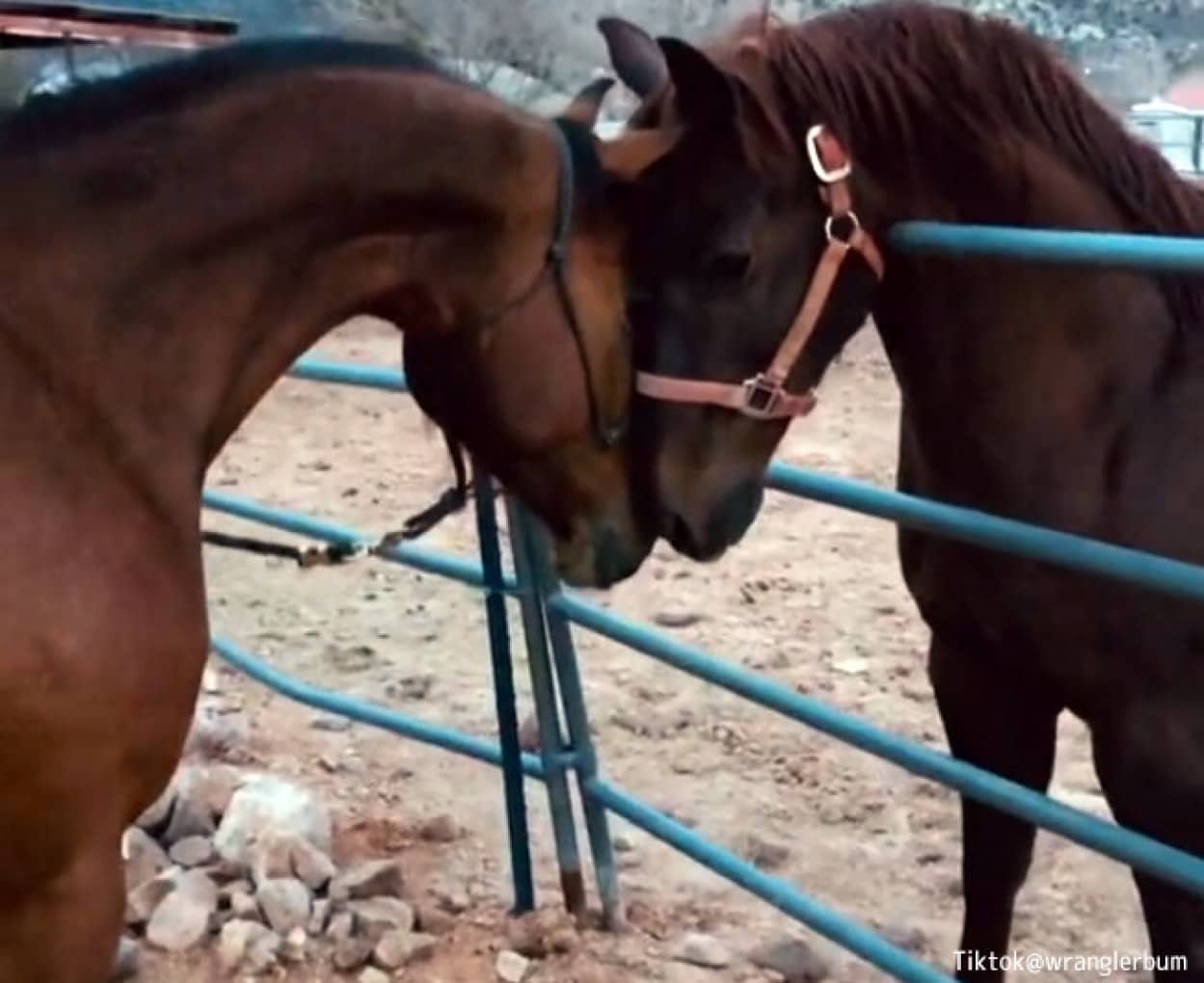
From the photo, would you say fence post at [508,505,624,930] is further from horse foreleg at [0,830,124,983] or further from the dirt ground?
horse foreleg at [0,830,124,983]

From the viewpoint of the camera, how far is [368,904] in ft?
8.16

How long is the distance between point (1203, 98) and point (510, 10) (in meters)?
4.62

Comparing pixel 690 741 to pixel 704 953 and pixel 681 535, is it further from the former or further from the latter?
pixel 681 535

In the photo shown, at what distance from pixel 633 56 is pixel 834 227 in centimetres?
32

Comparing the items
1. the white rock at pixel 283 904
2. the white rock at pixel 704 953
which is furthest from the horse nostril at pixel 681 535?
the white rock at pixel 283 904

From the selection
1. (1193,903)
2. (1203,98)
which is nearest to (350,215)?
(1193,903)

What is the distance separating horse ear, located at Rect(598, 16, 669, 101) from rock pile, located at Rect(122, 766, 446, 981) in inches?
50.5

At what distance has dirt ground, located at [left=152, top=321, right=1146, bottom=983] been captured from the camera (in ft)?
8.32

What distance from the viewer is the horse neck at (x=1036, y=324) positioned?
170 centimetres

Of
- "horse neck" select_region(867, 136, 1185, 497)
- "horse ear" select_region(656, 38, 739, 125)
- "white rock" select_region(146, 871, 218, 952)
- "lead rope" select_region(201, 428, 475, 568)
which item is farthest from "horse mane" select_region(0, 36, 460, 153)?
"white rock" select_region(146, 871, 218, 952)

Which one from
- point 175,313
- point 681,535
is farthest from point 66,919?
point 681,535

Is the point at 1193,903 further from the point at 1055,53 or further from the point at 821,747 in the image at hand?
the point at 821,747

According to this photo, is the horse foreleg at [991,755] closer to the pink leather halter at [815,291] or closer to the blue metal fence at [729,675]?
the blue metal fence at [729,675]

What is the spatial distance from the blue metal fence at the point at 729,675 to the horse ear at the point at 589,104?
0.33 metres
